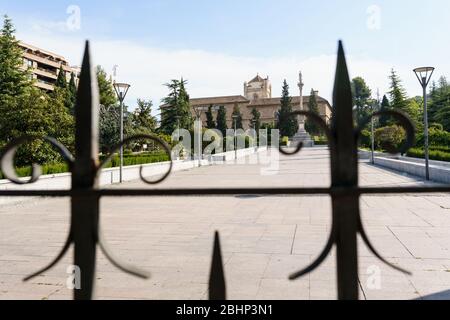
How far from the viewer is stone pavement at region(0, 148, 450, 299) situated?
11.4 feet

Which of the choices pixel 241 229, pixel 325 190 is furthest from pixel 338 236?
pixel 241 229

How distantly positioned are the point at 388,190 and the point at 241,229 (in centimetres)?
537

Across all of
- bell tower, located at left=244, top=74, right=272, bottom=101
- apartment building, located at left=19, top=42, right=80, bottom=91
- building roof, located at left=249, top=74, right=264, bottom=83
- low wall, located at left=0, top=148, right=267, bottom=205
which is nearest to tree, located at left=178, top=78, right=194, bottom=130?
low wall, located at left=0, top=148, right=267, bottom=205

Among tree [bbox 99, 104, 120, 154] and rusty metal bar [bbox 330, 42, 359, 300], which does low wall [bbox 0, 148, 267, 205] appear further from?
tree [bbox 99, 104, 120, 154]

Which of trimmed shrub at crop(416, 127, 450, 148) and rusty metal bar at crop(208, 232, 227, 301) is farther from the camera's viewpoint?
trimmed shrub at crop(416, 127, 450, 148)

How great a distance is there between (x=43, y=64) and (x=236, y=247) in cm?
7757

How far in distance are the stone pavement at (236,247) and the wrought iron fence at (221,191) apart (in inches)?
85.6

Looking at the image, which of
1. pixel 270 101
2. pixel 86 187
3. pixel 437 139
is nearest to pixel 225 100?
pixel 270 101

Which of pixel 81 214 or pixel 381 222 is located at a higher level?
pixel 81 214

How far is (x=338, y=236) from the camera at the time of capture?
1259 millimetres

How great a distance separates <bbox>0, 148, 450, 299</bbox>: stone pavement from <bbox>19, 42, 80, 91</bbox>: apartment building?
64.8 meters

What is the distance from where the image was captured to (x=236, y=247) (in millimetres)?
5156
